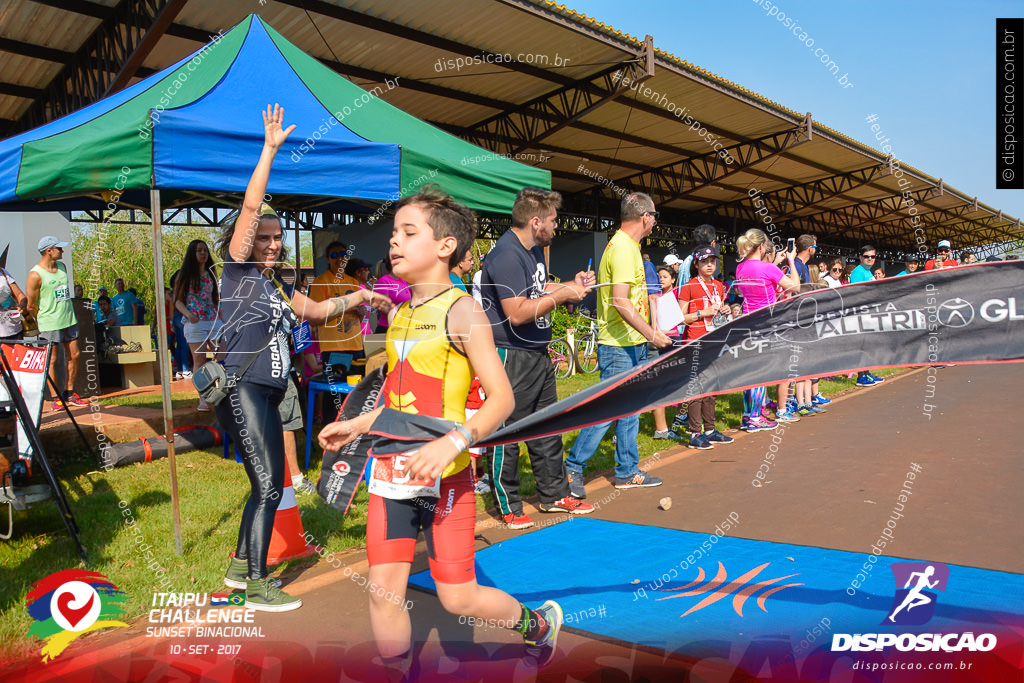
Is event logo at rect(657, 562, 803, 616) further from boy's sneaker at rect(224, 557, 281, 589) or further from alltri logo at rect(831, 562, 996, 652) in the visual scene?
boy's sneaker at rect(224, 557, 281, 589)

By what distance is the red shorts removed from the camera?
2.16 metres

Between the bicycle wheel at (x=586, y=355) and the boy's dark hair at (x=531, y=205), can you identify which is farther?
the bicycle wheel at (x=586, y=355)

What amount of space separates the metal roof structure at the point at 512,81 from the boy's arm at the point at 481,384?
800cm

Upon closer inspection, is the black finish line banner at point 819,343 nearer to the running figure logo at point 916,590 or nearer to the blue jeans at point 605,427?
the running figure logo at point 916,590

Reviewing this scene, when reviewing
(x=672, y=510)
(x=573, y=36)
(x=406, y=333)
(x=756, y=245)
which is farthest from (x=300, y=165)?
(x=573, y=36)

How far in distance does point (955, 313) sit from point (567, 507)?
2920 millimetres

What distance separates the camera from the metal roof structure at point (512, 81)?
917 cm

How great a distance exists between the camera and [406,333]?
2258 millimetres

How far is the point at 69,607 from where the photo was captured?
10.2ft

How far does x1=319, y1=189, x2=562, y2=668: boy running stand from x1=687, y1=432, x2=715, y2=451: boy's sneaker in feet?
15.3

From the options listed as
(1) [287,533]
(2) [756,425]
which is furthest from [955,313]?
(2) [756,425]

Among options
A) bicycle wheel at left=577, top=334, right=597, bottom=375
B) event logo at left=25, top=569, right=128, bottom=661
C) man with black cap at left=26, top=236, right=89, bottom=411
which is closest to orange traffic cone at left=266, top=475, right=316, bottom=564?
event logo at left=25, top=569, right=128, bottom=661

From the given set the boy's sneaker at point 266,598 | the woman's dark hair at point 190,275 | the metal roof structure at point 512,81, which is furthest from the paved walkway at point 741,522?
the metal roof structure at point 512,81

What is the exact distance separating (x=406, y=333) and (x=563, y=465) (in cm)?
268
